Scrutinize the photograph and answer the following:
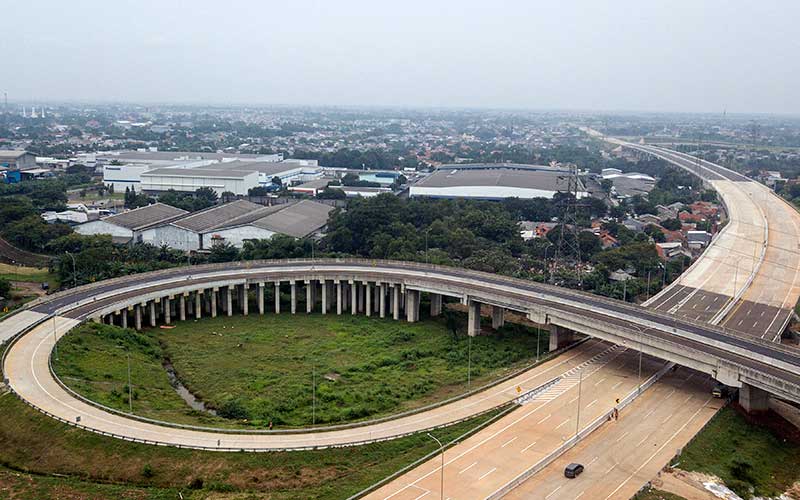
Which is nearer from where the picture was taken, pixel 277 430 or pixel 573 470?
pixel 573 470

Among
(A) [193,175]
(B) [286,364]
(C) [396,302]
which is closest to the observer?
(B) [286,364]

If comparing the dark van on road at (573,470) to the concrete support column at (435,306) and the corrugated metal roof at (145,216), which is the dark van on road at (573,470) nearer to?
the concrete support column at (435,306)

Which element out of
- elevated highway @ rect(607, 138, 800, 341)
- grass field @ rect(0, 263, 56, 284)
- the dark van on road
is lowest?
grass field @ rect(0, 263, 56, 284)

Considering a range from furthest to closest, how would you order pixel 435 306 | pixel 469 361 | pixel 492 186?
pixel 492 186 < pixel 435 306 < pixel 469 361

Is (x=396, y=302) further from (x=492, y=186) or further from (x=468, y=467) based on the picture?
(x=492, y=186)

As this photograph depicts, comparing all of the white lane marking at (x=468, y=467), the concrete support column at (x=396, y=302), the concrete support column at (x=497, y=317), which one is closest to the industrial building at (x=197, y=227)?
the concrete support column at (x=396, y=302)

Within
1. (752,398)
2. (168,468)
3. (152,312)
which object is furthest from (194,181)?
(752,398)

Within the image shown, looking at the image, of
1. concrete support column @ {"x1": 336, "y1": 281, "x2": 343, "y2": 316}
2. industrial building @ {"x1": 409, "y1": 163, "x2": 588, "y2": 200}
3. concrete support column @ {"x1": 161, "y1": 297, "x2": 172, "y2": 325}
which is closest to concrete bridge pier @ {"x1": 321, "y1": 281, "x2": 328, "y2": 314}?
concrete support column @ {"x1": 336, "y1": 281, "x2": 343, "y2": 316}

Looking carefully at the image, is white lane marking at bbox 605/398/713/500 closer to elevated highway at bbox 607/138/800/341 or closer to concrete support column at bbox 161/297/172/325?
elevated highway at bbox 607/138/800/341
